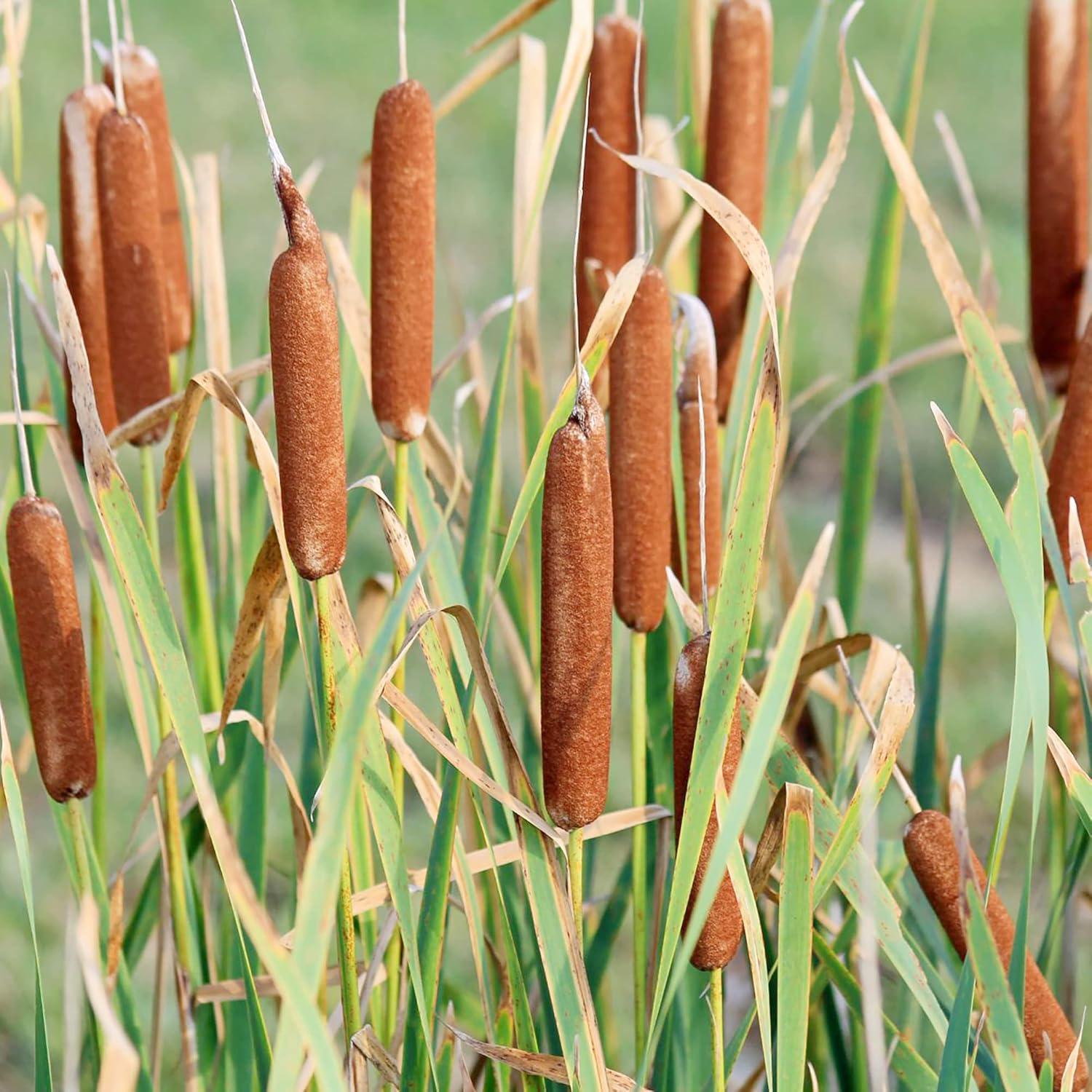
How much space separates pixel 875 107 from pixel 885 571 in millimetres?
1584

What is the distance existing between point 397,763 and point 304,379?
0.85 feet

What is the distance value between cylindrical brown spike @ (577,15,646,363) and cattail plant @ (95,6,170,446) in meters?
0.26

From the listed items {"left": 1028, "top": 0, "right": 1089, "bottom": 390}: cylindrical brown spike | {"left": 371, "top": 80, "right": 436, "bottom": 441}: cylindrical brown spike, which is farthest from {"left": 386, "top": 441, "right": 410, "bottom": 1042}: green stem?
{"left": 1028, "top": 0, "right": 1089, "bottom": 390}: cylindrical brown spike

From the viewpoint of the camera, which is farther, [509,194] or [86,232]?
[509,194]

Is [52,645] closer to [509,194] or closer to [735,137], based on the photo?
[735,137]

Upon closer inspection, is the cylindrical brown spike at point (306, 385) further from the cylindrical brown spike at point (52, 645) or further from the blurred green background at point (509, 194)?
the blurred green background at point (509, 194)

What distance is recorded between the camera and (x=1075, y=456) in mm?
703

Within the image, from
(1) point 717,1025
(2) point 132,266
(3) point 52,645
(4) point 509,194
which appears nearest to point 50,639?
(3) point 52,645

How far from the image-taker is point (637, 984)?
2.30 ft

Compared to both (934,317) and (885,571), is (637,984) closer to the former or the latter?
(885,571)

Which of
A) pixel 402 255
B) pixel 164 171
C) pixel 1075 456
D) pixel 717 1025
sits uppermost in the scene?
pixel 164 171

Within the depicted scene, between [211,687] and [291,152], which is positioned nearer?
[211,687]

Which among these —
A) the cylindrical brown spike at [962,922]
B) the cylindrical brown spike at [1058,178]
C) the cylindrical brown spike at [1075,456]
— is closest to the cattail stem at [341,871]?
the cylindrical brown spike at [962,922]

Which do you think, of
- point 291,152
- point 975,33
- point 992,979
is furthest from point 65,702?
point 975,33
